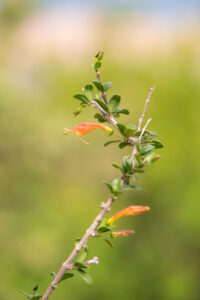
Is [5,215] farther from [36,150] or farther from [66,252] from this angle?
[66,252]

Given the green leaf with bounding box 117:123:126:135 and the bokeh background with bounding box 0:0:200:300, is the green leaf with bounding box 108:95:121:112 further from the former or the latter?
the bokeh background with bounding box 0:0:200:300

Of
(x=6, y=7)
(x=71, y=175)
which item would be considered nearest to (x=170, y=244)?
(x=71, y=175)

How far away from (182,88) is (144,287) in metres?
2.07

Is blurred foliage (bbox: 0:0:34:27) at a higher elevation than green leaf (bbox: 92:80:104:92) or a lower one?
higher

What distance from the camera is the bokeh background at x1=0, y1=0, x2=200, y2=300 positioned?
2.84 meters

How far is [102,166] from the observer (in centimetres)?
455

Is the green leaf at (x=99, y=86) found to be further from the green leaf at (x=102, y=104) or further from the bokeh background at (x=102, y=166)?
the bokeh background at (x=102, y=166)

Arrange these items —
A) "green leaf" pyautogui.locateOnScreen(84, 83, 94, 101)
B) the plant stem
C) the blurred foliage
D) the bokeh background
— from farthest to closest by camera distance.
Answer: the blurred foliage → the bokeh background → "green leaf" pyautogui.locateOnScreen(84, 83, 94, 101) → the plant stem

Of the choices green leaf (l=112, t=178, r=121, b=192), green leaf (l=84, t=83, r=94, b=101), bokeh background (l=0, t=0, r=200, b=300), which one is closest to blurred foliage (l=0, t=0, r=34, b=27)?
bokeh background (l=0, t=0, r=200, b=300)

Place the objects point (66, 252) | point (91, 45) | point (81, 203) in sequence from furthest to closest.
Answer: point (91, 45) < point (81, 203) < point (66, 252)

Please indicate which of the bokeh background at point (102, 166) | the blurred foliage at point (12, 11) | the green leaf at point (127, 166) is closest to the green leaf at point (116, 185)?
the green leaf at point (127, 166)

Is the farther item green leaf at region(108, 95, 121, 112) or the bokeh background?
the bokeh background

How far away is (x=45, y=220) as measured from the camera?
11.8 feet

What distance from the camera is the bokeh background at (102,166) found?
112 inches
